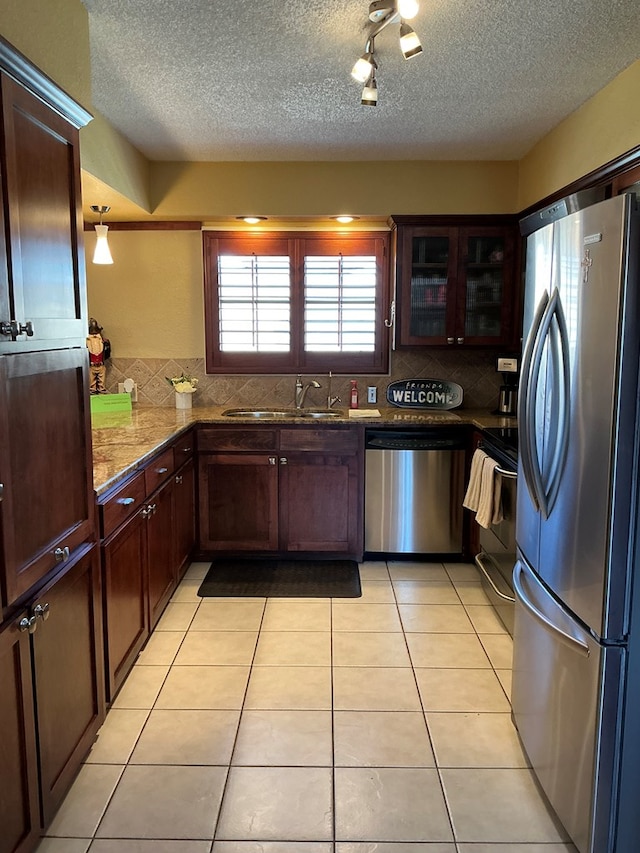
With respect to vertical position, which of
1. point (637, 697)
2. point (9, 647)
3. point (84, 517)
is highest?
point (84, 517)

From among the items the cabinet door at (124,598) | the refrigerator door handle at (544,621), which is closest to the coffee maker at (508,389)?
the refrigerator door handle at (544,621)

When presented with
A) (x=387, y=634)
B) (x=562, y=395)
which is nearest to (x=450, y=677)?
(x=387, y=634)

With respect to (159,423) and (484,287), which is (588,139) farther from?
(159,423)

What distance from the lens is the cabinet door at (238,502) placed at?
3.89m

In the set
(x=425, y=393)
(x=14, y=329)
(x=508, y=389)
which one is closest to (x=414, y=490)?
(x=425, y=393)

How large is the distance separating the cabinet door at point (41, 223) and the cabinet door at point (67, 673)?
75 cm

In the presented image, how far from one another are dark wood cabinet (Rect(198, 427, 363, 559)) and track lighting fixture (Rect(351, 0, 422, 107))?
6.77 ft

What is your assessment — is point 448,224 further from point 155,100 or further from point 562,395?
point 562,395

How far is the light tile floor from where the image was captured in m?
1.84

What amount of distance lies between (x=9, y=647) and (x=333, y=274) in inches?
130

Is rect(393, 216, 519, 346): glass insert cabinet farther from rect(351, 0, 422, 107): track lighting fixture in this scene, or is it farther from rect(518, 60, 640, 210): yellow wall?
rect(351, 0, 422, 107): track lighting fixture

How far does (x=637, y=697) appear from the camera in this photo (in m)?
1.61

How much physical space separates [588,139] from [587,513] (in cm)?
211

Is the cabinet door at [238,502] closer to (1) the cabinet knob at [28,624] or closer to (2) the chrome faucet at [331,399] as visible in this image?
(2) the chrome faucet at [331,399]
